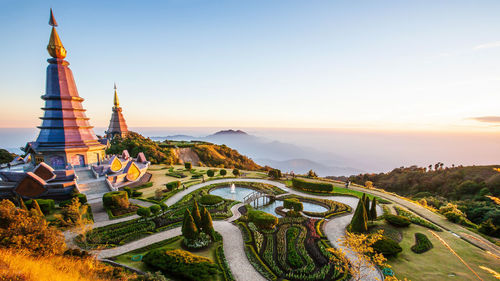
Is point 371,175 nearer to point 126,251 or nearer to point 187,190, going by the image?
point 187,190

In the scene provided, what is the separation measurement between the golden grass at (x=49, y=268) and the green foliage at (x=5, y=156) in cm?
5566

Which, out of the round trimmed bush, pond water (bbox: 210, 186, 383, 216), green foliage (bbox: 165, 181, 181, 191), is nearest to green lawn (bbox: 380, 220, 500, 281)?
pond water (bbox: 210, 186, 383, 216)

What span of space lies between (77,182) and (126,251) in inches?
768

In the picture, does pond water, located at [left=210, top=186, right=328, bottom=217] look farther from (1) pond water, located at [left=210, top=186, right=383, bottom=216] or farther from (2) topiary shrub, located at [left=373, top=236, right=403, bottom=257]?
(2) topiary shrub, located at [left=373, top=236, right=403, bottom=257]

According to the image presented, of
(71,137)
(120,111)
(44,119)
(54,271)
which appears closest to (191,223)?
(54,271)

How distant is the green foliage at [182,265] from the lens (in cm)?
1192

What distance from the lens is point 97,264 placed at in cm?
1140

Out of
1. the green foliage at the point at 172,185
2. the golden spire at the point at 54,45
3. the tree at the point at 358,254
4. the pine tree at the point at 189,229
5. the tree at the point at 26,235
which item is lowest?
the green foliage at the point at 172,185

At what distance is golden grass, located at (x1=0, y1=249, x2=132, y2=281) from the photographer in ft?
25.4

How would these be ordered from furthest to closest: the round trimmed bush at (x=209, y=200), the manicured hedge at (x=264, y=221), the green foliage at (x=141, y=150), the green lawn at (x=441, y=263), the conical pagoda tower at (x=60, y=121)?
the green foliage at (x=141, y=150) < the conical pagoda tower at (x=60, y=121) < the round trimmed bush at (x=209, y=200) < the manicured hedge at (x=264, y=221) < the green lawn at (x=441, y=263)

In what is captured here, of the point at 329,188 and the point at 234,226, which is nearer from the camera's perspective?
the point at 234,226

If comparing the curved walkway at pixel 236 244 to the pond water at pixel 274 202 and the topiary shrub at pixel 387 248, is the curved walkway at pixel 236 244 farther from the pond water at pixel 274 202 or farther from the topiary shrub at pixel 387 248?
the pond water at pixel 274 202

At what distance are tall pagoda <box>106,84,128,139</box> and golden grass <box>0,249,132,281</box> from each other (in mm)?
60288

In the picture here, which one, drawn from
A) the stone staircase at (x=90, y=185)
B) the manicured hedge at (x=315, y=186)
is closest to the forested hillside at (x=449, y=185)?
the manicured hedge at (x=315, y=186)
